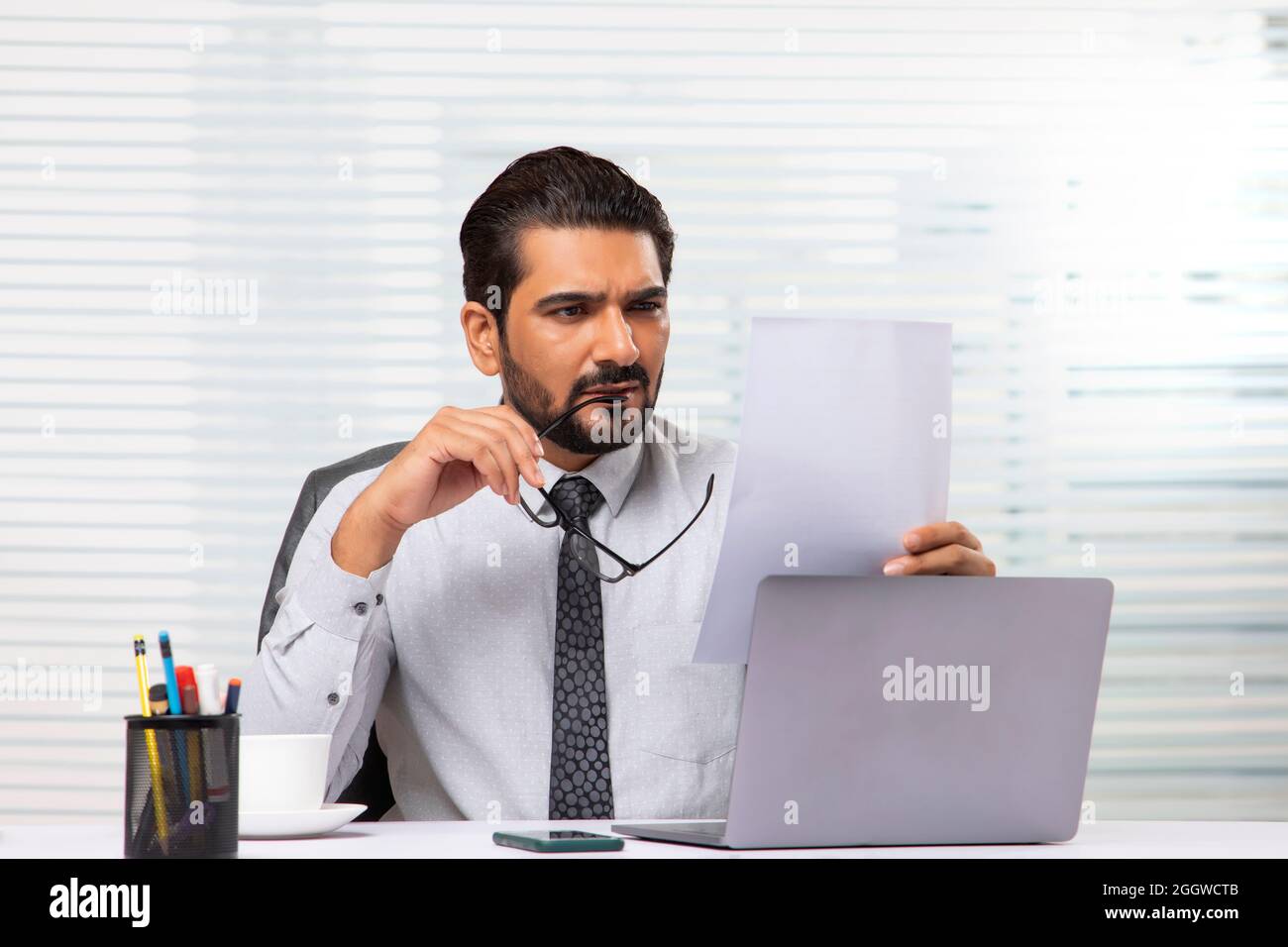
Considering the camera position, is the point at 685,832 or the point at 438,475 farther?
the point at 438,475

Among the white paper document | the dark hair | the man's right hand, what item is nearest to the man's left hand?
the white paper document

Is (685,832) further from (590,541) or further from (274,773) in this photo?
(590,541)

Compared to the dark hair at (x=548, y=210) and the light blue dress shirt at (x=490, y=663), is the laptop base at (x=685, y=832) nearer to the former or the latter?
the light blue dress shirt at (x=490, y=663)

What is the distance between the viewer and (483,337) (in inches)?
68.7

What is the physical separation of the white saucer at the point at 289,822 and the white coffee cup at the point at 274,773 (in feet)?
0.05

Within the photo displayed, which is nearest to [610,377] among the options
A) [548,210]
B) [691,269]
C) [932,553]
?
[548,210]

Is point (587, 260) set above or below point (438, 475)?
above

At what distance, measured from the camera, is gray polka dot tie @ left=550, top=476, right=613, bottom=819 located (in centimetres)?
146

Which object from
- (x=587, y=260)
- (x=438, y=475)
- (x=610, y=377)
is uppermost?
(x=587, y=260)

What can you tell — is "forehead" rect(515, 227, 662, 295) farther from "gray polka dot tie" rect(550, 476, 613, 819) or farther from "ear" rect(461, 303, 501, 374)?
"gray polka dot tie" rect(550, 476, 613, 819)

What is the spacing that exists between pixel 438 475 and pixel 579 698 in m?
0.34
